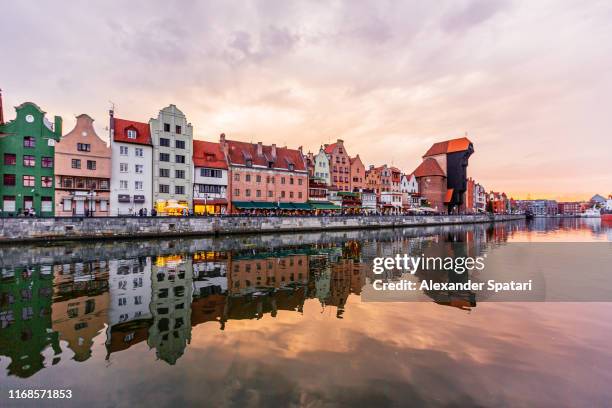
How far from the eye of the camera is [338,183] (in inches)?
3206

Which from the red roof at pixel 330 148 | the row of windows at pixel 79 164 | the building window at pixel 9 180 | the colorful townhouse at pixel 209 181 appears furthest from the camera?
the red roof at pixel 330 148

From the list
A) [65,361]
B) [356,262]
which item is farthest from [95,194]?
[65,361]

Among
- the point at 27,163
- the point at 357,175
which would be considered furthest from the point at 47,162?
the point at 357,175

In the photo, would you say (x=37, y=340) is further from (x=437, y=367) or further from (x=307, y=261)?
(x=307, y=261)

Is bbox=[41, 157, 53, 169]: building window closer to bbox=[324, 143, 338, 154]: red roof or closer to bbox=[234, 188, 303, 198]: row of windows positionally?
bbox=[234, 188, 303, 198]: row of windows

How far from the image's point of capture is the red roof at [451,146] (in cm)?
11369

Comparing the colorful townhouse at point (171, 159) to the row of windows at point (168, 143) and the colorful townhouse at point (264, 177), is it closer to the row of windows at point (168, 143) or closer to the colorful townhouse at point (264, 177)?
the row of windows at point (168, 143)

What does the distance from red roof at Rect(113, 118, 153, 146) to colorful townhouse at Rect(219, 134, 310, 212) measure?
13.9m

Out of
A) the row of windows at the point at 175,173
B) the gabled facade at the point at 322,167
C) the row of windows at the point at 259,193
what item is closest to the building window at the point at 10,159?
the row of windows at the point at 175,173

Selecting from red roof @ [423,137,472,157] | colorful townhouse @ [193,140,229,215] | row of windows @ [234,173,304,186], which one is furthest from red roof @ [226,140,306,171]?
red roof @ [423,137,472,157]

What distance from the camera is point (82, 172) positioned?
47.5m

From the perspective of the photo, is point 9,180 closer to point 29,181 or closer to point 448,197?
point 29,181

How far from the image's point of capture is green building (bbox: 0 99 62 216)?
4472 cm

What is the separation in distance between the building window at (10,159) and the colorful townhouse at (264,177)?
3140cm
